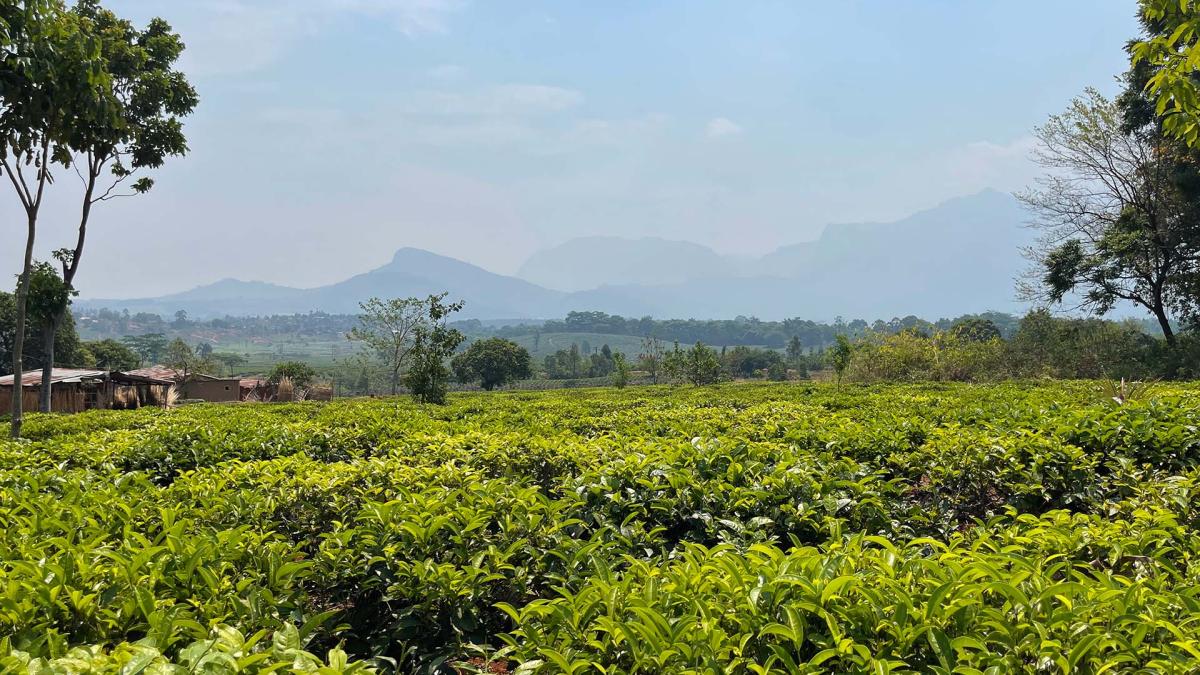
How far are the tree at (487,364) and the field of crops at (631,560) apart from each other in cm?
6535

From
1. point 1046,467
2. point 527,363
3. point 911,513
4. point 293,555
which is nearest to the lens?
point 293,555

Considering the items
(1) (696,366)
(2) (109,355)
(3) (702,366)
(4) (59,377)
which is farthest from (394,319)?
(2) (109,355)

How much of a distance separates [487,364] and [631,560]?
68.9 meters

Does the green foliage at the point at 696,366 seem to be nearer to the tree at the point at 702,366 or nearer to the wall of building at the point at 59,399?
the tree at the point at 702,366

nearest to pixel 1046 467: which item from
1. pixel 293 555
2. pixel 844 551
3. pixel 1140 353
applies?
pixel 844 551

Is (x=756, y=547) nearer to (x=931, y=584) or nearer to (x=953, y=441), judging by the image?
(x=931, y=584)

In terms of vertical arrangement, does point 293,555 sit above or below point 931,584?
below

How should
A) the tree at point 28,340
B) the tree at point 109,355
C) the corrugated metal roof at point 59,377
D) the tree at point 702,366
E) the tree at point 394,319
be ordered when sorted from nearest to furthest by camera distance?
the corrugated metal roof at point 59,377, the tree at point 702,366, the tree at point 28,340, the tree at point 394,319, the tree at point 109,355

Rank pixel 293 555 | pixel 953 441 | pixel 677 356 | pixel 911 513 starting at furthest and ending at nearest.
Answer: pixel 677 356, pixel 953 441, pixel 911 513, pixel 293 555

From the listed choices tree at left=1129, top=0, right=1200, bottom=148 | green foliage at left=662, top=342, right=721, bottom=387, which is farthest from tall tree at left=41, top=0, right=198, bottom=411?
green foliage at left=662, top=342, right=721, bottom=387

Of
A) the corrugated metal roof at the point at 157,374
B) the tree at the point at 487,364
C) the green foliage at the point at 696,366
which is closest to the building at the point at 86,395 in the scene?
the corrugated metal roof at the point at 157,374

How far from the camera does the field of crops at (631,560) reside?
1761 millimetres

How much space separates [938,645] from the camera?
1.69 meters

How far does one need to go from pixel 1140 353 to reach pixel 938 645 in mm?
33629
